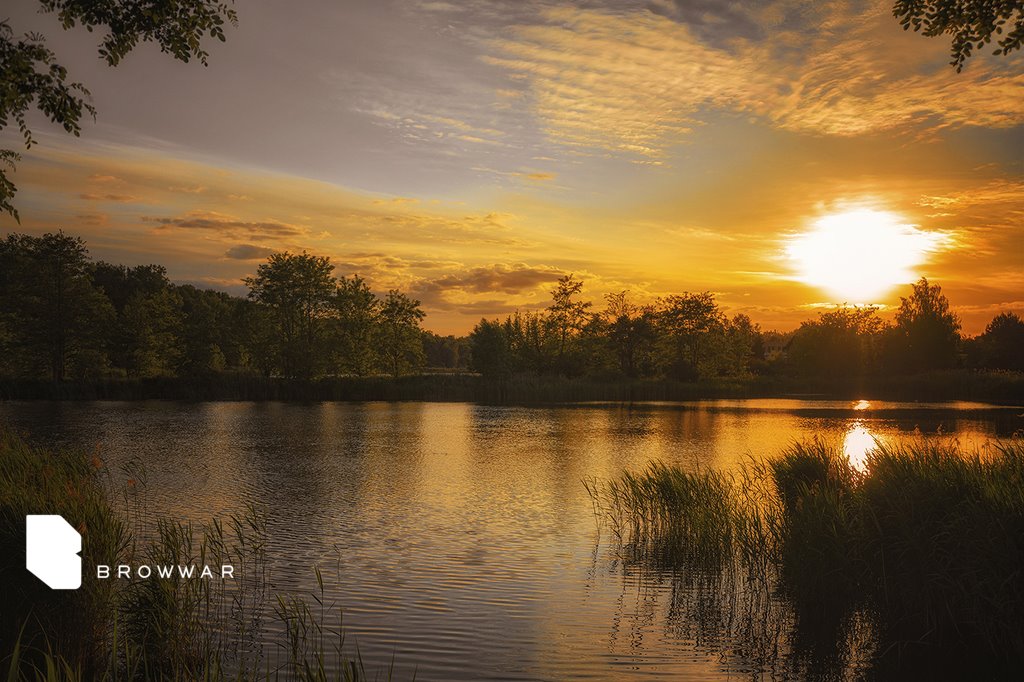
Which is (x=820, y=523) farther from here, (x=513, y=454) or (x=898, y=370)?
(x=898, y=370)

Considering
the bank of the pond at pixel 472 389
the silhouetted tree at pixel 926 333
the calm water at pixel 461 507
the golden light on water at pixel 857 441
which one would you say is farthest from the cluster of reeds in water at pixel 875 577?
the silhouetted tree at pixel 926 333

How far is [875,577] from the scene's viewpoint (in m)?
12.7

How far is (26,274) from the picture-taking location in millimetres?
74688

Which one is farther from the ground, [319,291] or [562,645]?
[319,291]

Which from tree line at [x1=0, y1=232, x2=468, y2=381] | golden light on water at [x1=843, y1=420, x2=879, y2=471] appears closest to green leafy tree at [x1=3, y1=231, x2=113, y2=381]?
tree line at [x1=0, y1=232, x2=468, y2=381]

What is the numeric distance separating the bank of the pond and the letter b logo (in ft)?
220

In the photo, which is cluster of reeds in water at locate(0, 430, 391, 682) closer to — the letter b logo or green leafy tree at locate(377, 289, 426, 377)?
the letter b logo

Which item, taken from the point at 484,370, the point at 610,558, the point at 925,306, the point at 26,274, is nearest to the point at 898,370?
the point at 925,306

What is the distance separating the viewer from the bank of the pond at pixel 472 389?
70.5 m

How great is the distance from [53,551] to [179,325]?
272 feet

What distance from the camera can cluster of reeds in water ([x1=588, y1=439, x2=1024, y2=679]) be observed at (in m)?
10.5

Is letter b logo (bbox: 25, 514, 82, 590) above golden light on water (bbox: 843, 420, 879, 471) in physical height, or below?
above

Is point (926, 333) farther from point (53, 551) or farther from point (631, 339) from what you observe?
point (53, 551)

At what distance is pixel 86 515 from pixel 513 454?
1011 inches
